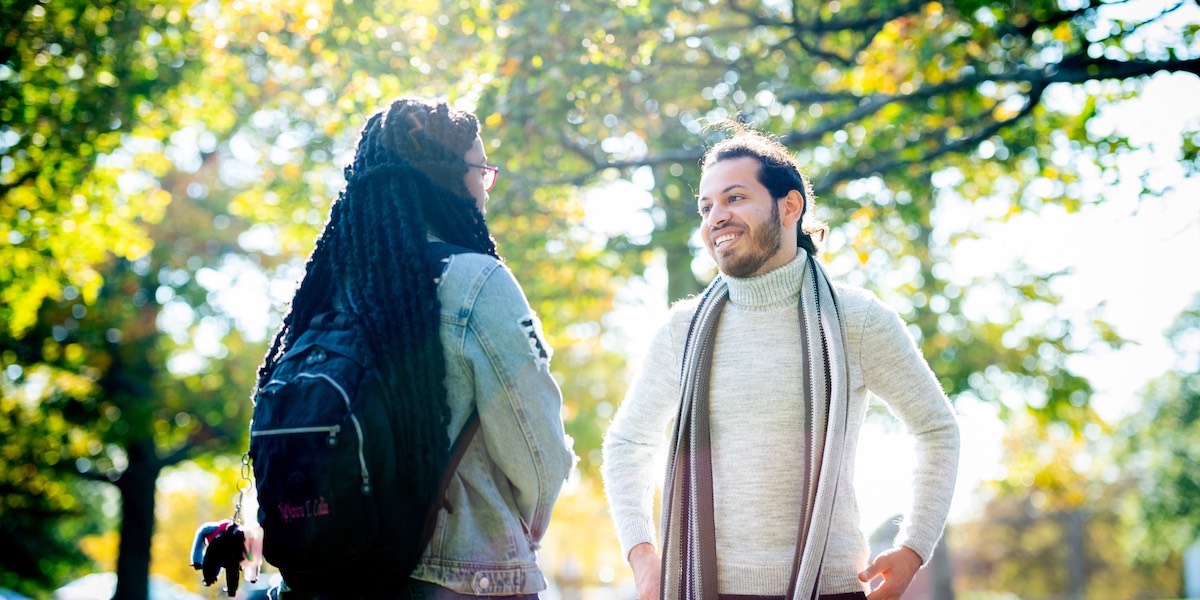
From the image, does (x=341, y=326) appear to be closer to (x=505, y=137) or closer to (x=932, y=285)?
(x=505, y=137)

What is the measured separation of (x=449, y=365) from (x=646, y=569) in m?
0.86

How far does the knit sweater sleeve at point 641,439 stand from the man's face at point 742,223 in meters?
0.30

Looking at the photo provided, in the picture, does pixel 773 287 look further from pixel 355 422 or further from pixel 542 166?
pixel 542 166

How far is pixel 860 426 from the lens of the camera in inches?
125

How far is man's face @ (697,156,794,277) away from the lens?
324 cm

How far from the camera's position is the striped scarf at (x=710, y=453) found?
9.45 feet

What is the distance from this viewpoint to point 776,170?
10.9 feet

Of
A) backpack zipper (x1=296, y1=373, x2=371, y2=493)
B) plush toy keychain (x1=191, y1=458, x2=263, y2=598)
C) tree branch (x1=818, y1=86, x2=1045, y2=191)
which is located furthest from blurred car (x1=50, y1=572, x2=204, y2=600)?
backpack zipper (x1=296, y1=373, x2=371, y2=493)

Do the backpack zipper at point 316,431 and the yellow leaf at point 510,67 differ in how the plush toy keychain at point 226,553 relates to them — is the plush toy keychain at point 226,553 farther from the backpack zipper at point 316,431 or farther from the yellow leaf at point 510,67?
the yellow leaf at point 510,67

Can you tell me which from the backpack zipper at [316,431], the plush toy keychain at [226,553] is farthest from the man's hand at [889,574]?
the plush toy keychain at [226,553]

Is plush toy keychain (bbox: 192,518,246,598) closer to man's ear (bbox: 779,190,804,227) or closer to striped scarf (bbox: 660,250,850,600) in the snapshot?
striped scarf (bbox: 660,250,850,600)

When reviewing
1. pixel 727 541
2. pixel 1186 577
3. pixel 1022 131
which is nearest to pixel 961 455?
pixel 727 541

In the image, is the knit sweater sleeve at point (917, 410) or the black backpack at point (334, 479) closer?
the black backpack at point (334, 479)

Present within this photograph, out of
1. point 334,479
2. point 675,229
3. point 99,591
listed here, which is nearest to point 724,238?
point 334,479
